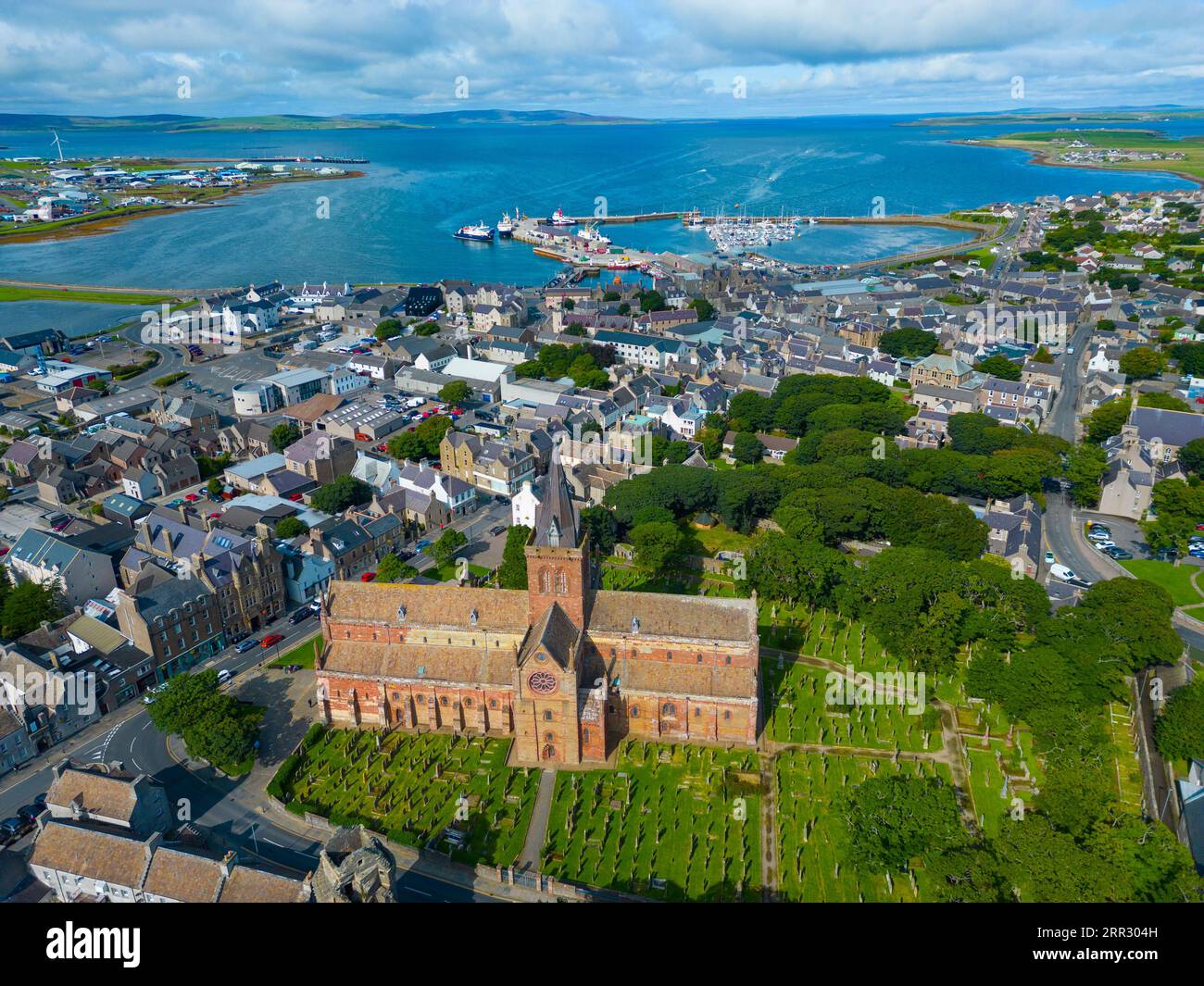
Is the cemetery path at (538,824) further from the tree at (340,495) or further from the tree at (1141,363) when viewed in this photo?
the tree at (1141,363)

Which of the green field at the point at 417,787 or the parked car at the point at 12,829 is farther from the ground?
the parked car at the point at 12,829

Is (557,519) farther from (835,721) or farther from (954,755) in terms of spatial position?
(954,755)

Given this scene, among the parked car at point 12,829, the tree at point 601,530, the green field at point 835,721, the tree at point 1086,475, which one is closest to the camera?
the parked car at point 12,829

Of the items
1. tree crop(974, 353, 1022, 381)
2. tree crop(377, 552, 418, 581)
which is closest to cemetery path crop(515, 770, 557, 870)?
tree crop(377, 552, 418, 581)

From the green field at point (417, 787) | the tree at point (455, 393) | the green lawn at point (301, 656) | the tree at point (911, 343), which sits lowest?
the green field at point (417, 787)

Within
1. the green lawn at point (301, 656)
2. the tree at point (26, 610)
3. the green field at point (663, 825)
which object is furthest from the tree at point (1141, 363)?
the tree at point (26, 610)

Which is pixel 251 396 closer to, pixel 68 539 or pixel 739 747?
pixel 68 539

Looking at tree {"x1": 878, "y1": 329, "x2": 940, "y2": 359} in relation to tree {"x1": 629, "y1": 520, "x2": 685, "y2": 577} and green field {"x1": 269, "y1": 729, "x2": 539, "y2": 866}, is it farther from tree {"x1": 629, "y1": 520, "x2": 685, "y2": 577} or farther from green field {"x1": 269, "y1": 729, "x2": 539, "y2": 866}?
green field {"x1": 269, "y1": 729, "x2": 539, "y2": 866}
